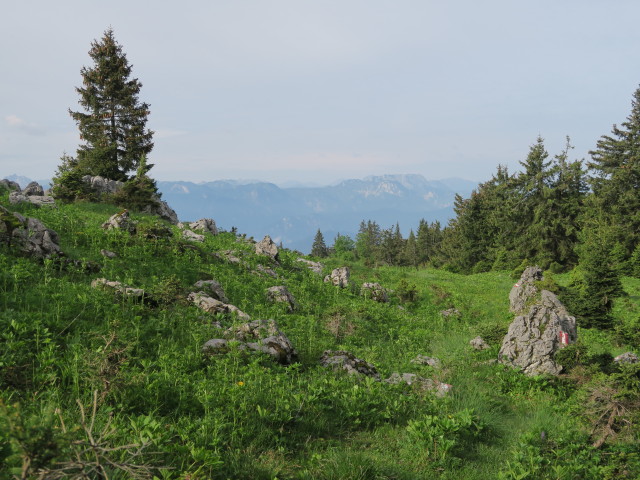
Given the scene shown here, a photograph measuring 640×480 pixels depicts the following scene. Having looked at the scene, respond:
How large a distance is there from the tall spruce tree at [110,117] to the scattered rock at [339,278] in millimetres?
18920

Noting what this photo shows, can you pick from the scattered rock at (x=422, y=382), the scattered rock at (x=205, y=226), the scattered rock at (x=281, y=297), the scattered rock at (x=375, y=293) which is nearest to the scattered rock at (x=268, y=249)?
the scattered rock at (x=375, y=293)

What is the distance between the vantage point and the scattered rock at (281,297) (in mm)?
13273

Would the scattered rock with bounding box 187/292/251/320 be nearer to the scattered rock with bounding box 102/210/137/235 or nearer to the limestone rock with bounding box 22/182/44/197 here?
the scattered rock with bounding box 102/210/137/235

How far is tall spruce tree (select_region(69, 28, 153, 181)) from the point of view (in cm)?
2881

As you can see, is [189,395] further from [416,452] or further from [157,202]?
[157,202]

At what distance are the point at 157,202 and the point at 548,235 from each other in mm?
40677

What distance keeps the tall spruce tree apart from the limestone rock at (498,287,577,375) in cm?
2820

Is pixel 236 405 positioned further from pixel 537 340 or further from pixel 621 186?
pixel 621 186

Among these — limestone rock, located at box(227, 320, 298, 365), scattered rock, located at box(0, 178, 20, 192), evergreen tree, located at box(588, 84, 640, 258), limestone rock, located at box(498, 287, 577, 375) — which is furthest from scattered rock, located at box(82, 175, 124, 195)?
evergreen tree, located at box(588, 84, 640, 258)

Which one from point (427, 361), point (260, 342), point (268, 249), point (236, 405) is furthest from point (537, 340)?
point (268, 249)

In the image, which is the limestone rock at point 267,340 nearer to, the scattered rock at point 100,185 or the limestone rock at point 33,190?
the limestone rock at point 33,190

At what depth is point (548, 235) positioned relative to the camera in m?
41.0

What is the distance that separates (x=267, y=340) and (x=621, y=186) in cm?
4269

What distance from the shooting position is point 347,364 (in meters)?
8.49
